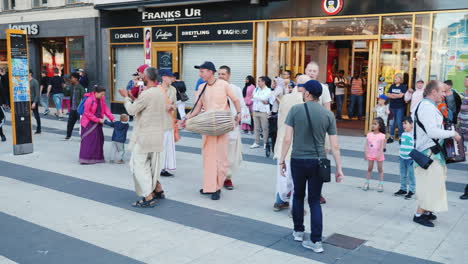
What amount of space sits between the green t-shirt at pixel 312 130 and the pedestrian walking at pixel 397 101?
26.5 feet

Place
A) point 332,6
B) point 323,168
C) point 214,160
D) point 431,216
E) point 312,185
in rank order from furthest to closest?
point 332,6 → point 214,160 → point 431,216 → point 312,185 → point 323,168

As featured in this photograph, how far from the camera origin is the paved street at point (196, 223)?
4734mm

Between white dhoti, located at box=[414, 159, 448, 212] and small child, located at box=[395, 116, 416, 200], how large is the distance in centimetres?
121

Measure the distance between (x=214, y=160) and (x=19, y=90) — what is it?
5.31 metres

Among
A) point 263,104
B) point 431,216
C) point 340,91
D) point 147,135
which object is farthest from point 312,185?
point 340,91

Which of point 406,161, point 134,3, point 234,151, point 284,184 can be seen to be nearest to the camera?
point 284,184

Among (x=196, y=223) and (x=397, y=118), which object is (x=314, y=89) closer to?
(x=196, y=223)

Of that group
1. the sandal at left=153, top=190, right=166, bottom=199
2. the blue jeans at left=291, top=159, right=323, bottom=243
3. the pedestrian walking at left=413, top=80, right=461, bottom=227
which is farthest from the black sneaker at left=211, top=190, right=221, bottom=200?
the pedestrian walking at left=413, top=80, right=461, bottom=227

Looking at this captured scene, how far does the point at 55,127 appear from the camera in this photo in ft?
47.8

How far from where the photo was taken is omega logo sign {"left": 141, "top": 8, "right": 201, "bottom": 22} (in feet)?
53.1

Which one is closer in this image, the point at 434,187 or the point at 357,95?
the point at 434,187

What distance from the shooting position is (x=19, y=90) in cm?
962

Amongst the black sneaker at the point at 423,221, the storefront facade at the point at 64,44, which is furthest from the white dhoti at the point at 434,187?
the storefront facade at the point at 64,44

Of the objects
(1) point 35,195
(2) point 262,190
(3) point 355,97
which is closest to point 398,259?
(2) point 262,190
